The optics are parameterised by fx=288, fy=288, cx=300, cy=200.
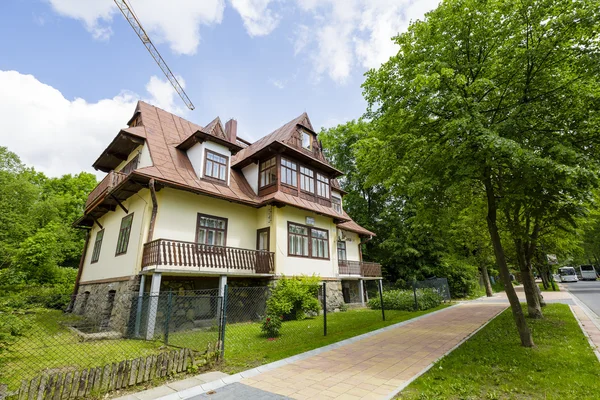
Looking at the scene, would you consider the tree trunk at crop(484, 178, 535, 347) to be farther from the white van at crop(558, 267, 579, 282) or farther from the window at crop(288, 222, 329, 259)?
the white van at crop(558, 267, 579, 282)

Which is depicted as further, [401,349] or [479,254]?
[479,254]

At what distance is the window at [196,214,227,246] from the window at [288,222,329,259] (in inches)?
130

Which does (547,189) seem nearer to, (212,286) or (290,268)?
(290,268)

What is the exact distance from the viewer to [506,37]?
712 centimetres

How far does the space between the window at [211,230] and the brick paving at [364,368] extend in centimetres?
733

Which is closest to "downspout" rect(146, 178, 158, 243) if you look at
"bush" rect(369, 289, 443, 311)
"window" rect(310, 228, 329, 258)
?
"window" rect(310, 228, 329, 258)

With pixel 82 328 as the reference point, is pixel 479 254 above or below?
above

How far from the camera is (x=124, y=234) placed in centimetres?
1274

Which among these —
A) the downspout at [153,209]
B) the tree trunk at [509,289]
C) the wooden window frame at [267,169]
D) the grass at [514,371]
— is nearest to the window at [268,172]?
the wooden window frame at [267,169]

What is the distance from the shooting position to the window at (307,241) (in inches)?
576

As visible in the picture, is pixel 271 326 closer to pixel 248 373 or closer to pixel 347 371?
pixel 248 373

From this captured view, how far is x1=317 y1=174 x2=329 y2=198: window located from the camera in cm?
1710

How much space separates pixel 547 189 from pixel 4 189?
38.4 m

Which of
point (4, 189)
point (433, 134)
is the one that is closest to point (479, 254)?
point (433, 134)
